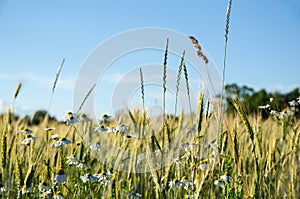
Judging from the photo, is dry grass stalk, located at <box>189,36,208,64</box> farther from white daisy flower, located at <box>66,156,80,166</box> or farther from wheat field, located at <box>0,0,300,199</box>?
white daisy flower, located at <box>66,156,80,166</box>

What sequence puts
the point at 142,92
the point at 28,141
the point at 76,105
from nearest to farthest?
the point at 142,92, the point at 28,141, the point at 76,105

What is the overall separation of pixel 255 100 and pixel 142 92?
17.1 m

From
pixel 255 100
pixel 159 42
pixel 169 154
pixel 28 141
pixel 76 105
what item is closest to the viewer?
pixel 169 154

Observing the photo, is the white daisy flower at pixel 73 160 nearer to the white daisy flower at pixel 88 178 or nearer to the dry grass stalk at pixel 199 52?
the white daisy flower at pixel 88 178

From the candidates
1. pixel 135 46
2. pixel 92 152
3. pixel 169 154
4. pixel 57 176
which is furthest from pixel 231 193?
pixel 135 46

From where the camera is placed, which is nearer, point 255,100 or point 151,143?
point 151,143

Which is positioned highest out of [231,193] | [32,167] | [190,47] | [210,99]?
[190,47]

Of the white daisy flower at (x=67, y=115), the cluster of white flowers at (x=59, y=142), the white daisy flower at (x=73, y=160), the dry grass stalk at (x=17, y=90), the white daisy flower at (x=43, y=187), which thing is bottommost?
the white daisy flower at (x=43, y=187)

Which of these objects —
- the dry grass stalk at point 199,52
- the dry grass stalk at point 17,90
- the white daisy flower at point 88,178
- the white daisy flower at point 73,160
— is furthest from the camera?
the dry grass stalk at point 17,90

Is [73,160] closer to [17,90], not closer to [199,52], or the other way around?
[17,90]

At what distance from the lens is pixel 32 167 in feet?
4.20

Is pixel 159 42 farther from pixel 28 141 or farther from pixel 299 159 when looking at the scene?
pixel 299 159

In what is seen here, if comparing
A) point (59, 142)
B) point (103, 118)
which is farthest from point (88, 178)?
point (103, 118)

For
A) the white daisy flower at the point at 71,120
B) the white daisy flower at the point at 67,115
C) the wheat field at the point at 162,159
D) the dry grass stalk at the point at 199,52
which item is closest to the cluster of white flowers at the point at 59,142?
the wheat field at the point at 162,159
